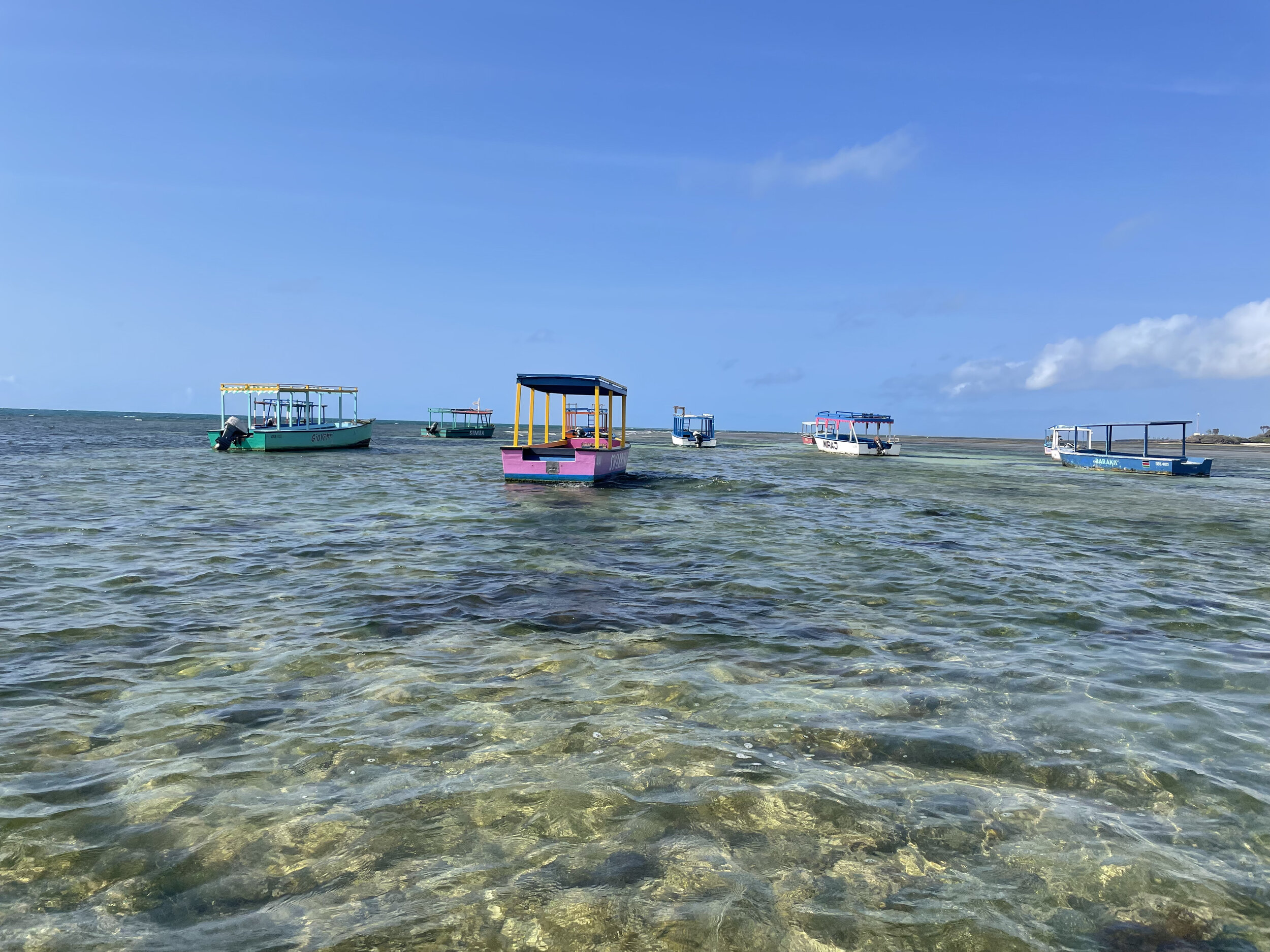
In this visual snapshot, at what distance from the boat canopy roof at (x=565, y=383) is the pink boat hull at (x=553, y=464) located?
1907 millimetres

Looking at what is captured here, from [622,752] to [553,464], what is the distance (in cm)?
1843

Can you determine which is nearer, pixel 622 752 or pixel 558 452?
pixel 622 752

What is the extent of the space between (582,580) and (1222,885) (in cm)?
720

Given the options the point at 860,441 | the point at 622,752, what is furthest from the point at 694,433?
the point at 622,752

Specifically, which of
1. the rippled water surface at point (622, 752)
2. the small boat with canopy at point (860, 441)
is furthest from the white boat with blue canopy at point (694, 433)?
the rippled water surface at point (622, 752)

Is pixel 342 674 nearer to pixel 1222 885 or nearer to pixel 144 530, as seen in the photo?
pixel 1222 885

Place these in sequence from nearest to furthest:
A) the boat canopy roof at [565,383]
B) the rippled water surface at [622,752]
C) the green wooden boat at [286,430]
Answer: the rippled water surface at [622,752] → the boat canopy roof at [565,383] → the green wooden boat at [286,430]

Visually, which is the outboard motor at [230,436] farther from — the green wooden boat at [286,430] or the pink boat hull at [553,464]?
the pink boat hull at [553,464]

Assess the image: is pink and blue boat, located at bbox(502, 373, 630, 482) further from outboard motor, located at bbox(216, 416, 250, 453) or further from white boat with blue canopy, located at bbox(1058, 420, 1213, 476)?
white boat with blue canopy, located at bbox(1058, 420, 1213, 476)

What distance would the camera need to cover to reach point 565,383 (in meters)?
21.5

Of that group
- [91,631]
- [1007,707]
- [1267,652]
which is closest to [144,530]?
[91,631]

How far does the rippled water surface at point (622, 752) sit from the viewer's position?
2881mm

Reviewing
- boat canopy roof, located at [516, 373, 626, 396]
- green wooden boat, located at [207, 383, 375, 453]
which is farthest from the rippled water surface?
green wooden boat, located at [207, 383, 375, 453]

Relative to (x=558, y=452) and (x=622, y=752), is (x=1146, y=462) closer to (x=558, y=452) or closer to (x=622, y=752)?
(x=558, y=452)
